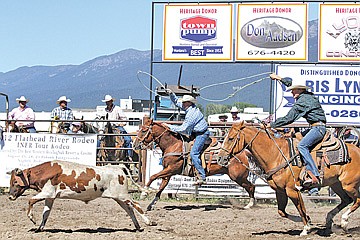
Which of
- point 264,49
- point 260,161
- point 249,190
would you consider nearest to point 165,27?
point 264,49

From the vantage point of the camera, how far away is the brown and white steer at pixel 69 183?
9234 millimetres

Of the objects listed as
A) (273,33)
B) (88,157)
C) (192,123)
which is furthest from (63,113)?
(273,33)

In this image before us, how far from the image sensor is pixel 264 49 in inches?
612

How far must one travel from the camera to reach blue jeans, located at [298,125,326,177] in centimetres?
939

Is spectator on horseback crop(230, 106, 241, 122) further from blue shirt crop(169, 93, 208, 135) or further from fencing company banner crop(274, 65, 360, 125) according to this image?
blue shirt crop(169, 93, 208, 135)

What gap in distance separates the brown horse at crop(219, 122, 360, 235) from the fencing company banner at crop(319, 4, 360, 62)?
605 centimetres

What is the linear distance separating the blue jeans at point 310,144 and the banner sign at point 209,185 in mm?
4762

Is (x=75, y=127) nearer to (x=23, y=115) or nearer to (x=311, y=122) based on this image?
(x=23, y=115)

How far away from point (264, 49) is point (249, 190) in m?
4.14

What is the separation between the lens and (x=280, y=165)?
31.2 feet

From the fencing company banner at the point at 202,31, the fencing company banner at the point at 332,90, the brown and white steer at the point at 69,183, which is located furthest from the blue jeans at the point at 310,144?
the fencing company banner at the point at 202,31

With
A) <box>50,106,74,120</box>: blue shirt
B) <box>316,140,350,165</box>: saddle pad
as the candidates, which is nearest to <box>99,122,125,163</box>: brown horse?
<box>50,106,74,120</box>: blue shirt

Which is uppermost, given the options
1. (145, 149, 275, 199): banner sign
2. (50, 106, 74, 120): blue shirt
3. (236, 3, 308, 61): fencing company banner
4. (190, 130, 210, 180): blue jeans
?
(236, 3, 308, 61): fencing company banner

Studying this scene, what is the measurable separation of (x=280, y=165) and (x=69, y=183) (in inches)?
117
